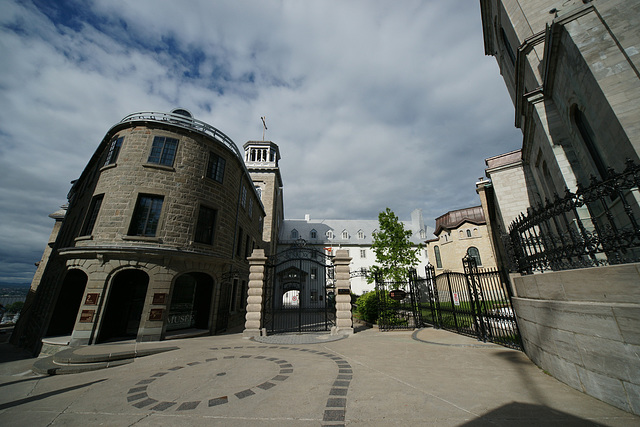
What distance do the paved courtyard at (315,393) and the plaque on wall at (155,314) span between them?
10.6 feet

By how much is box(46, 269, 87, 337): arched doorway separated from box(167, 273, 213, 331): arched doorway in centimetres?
482

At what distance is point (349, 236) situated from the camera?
141ft

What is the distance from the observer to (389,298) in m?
13.5

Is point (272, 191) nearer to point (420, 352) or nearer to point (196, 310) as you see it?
point (196, 310)

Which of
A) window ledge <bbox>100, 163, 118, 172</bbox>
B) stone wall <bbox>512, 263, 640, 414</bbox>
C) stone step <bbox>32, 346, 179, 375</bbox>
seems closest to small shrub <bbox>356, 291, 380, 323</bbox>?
stone wall <bbox>512, 263, 640, 414</bbox>

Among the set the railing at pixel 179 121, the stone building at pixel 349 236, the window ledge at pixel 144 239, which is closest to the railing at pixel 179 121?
the railing at pixel 179 121

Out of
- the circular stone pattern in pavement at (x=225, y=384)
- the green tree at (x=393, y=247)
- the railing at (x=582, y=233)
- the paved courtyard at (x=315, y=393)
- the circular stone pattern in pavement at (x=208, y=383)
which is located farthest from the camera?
the green tree at (x=393, y=247)

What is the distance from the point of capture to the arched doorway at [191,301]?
12.3m

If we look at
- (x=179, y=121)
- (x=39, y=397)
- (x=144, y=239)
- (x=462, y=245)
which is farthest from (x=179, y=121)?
Answer: (x=462, y=245)

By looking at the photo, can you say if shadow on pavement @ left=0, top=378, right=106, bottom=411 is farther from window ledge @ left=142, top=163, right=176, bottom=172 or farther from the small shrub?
the small shrub

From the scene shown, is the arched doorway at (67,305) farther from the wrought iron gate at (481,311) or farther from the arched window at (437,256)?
the arched window at (437,256)

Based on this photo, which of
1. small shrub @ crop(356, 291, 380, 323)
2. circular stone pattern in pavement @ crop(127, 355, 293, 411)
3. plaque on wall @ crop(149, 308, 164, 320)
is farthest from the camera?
small shrub @ crop(356, 291, 380, 323)

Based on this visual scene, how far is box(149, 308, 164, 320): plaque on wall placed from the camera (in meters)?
10.3

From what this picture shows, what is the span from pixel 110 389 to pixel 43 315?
11080mm
